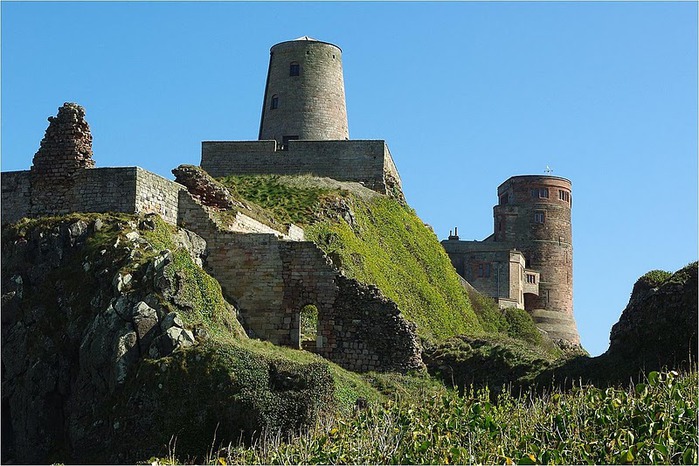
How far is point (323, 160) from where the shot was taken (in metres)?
43.6

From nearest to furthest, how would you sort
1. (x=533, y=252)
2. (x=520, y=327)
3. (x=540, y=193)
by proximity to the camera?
(x=520, y=327), (x=533, y=252), (x=540, y=193)

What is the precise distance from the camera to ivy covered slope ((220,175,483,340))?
36.5m

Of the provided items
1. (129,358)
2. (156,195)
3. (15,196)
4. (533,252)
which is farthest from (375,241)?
(533,252)

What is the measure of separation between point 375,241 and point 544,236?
111ft

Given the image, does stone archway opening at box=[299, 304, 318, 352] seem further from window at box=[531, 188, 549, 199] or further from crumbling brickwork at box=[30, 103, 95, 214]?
window at box=[531, 188, 549, 199]

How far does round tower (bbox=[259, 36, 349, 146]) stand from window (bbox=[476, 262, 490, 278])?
74.3 ft

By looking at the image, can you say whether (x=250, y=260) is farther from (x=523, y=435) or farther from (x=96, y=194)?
(x=523, y=435)

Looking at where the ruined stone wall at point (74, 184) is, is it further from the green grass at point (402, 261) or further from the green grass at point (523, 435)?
the green grass at point (523, 435)

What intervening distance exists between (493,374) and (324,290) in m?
4.68

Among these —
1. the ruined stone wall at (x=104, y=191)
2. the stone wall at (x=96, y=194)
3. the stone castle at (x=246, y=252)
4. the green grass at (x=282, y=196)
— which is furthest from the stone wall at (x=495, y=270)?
the ruined stone wall at (x=104, y=191)

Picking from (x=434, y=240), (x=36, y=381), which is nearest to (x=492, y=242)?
(x=434, y=240)

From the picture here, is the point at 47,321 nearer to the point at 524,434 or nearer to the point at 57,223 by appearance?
the point at 57,223

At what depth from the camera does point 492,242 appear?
71.5 metres

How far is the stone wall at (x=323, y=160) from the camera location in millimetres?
43531
